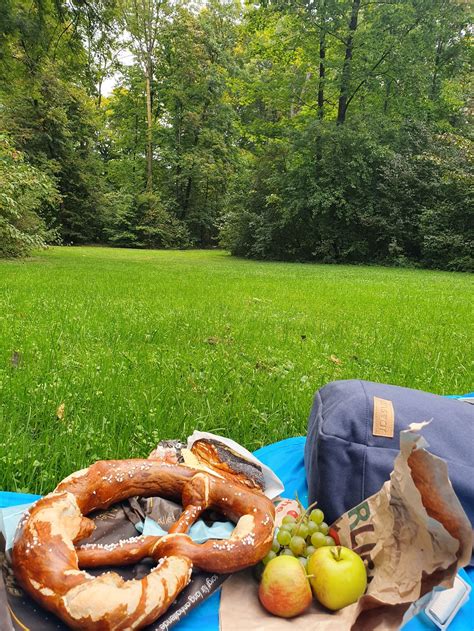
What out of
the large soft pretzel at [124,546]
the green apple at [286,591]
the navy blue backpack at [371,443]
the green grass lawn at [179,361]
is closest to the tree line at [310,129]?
the green grass lawn at [179,361]

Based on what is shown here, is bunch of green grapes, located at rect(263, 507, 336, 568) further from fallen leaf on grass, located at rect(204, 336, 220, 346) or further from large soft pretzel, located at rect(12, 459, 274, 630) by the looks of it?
fallen leaf on grass, located at rect(204, 336, 220, 346)

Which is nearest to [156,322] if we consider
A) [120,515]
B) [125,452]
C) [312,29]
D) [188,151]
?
[125,452]

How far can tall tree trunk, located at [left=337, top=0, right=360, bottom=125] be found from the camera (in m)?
16.2

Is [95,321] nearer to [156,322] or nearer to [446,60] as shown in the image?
[156,322]

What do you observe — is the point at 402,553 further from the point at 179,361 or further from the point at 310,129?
the point at 310,129

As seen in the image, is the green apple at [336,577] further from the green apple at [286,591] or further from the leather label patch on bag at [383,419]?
the leather label patch on bag at [383,419]

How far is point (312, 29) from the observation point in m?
17.2

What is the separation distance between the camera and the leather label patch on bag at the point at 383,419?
68.1 inches

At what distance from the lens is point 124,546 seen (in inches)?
54.1

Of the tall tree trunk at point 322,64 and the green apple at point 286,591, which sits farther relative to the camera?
the tall tree trunk at point 322,64

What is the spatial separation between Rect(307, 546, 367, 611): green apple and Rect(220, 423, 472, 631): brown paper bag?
29 millimetres

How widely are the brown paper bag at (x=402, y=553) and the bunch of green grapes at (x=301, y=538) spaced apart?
0.39 feet

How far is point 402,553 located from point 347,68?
733 inches

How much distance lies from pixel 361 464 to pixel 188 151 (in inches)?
1169
